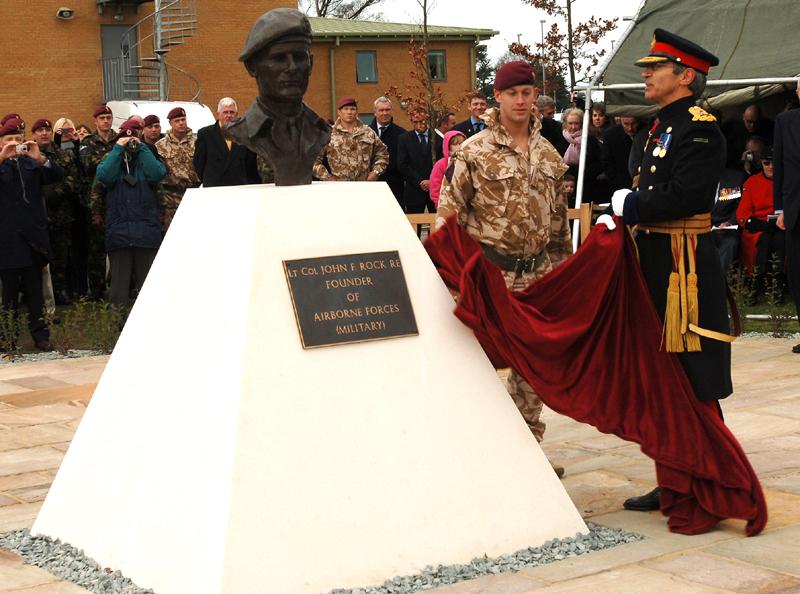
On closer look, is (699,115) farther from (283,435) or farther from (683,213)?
(283,435)

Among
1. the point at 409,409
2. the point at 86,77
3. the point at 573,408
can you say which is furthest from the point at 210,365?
the point at 86,77

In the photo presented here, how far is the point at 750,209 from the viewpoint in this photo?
43.0 feet

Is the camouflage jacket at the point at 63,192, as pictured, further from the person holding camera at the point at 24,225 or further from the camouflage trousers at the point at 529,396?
the camouflage trousers at the point at 529,396

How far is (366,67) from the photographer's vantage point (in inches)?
1725

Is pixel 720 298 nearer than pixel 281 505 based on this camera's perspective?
No

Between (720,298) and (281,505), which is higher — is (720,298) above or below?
above

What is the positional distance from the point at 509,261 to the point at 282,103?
1434 millimetres

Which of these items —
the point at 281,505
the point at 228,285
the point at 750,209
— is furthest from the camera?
the point at 750,209

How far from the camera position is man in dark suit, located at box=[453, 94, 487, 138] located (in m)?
12.4

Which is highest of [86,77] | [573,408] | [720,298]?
[86,77]

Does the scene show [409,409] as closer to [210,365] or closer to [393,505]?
[393,505]

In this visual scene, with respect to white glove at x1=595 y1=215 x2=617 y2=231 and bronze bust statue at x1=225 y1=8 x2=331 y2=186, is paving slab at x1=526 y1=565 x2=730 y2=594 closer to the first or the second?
white glove at x1=595 y1=215 x2=617 y2=231

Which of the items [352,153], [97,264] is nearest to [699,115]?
[352,153]

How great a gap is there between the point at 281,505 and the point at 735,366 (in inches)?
230
